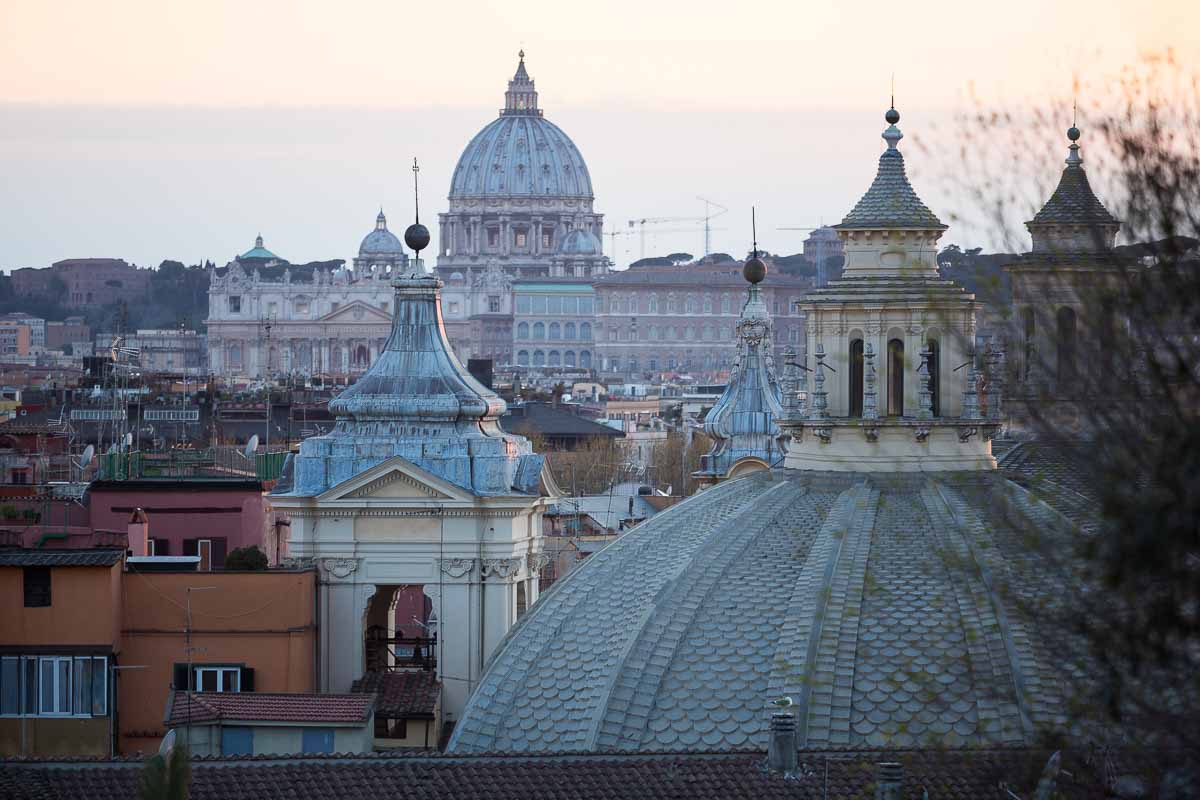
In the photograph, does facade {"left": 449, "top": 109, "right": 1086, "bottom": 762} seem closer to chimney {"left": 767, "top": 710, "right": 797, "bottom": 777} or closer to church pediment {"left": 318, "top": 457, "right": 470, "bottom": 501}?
chimney {"left": 767, "top": 710, "right": 797, "bottom": 777}

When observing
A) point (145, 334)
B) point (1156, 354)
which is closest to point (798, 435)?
point (1156, 354)

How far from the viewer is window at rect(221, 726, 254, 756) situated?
2209 centimetres

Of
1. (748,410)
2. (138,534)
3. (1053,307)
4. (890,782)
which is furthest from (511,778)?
(748,410)

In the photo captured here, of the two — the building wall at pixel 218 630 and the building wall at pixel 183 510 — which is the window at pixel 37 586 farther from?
the building wall at pixel 183 510

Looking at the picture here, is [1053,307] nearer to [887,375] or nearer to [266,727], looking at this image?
[266,727]

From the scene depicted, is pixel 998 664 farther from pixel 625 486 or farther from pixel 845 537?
pixel 625 486

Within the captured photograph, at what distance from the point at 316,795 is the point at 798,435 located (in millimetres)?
6981

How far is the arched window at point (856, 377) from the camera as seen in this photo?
24062 millimetres

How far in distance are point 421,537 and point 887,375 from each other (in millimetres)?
5500

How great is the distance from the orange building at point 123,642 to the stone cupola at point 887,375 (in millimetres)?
5128

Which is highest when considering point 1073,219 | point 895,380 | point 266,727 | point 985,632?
point 1073,219

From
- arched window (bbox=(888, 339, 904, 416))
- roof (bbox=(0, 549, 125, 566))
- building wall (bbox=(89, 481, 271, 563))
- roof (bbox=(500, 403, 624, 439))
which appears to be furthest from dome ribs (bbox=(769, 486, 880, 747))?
roof (bbox=(500, 403, 624, 439))

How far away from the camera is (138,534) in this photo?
1215 inches

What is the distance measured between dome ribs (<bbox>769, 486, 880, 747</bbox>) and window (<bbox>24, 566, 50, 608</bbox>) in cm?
636
